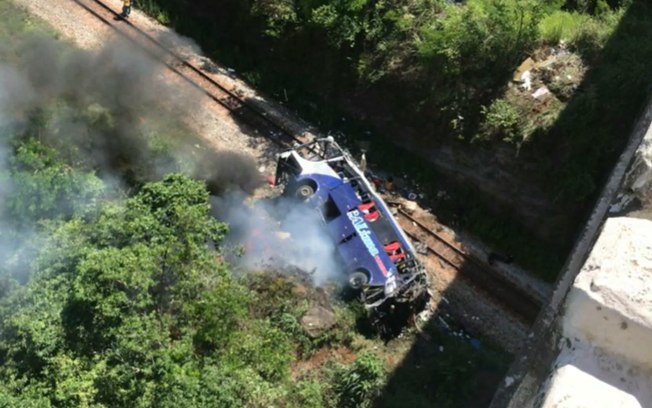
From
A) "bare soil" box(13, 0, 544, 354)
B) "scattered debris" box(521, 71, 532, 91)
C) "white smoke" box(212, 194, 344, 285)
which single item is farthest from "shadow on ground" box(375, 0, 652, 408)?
"white smoke" box(212, 194, 344, 285)

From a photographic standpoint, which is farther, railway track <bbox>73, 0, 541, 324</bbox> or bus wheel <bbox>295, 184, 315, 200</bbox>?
railway track <bbox>73, 0, 541, 324</bbox>

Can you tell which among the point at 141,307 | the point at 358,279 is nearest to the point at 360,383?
the point at 358,279

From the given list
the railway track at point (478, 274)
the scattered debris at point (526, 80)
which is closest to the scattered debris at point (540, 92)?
the scattered debris at point (526, 80)

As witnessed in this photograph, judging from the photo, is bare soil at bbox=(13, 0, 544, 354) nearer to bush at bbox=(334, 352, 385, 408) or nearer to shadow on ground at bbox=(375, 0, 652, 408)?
shadow on ground at bbox=(375, 0, 652, 408)

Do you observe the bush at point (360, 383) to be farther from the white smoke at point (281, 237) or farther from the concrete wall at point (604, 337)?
the concrete wall at point (604, 337)

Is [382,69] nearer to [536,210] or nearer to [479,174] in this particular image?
[479,174]

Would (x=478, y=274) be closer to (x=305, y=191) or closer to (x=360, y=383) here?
(x=305, y=191)
